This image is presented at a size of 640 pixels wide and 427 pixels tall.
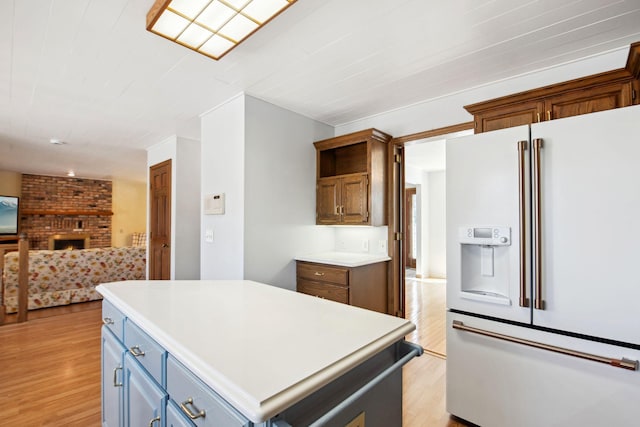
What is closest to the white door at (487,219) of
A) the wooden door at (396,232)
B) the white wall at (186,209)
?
the wooden door at (396,232)

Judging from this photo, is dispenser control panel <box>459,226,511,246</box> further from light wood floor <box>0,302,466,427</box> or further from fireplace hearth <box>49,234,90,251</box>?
fireplace hearth <box>49,234,90,251</box>

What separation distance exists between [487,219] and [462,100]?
1.39m

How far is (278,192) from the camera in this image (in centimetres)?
311

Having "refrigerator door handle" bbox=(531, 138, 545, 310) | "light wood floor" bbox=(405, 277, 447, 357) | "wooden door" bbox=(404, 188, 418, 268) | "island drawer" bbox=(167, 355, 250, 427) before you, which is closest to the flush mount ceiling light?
"refrigerator door handle" bbox=(531, 138, 545, 310)

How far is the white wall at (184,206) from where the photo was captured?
165 inches

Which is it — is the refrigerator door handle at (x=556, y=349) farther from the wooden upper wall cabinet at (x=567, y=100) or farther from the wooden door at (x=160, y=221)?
the wooden door at (x=160, y=221)

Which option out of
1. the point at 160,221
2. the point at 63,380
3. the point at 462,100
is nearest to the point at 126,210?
the point at 160,221

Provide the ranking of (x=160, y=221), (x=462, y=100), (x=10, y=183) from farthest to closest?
1. (x=10, y=183)
2. (x=160, y=221)
3. (x=462, y=100)

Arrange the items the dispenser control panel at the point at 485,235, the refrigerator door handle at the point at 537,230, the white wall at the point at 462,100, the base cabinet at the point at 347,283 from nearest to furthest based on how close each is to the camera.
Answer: the refrigerator door handle at the point at 537,230, the dispenser control panel at the point at 485,235, the white wall at the point at 462,100, the base cabinet at the point at 347,283

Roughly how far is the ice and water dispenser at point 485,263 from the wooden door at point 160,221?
3742 mm

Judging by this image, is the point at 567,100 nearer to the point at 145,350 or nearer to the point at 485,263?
the point at 485,263

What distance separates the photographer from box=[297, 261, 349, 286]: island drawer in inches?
111

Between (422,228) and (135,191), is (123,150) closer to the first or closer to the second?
(135,191)

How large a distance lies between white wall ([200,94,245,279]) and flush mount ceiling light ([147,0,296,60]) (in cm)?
98
